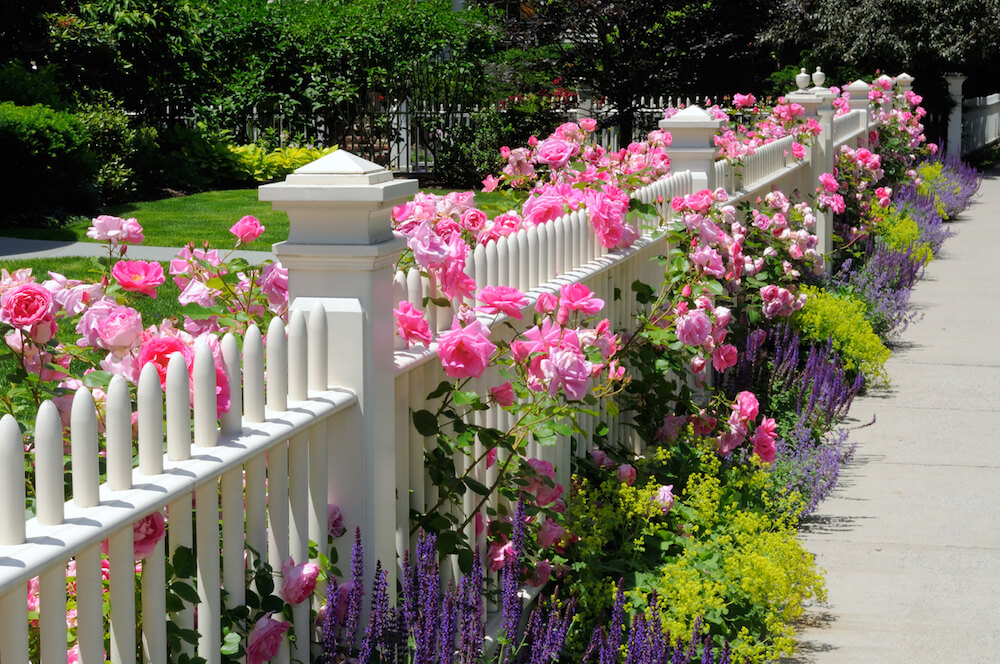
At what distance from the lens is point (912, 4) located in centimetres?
2288

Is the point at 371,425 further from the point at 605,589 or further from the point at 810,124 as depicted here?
the point at 810,124

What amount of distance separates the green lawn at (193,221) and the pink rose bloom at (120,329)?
25.2 feet

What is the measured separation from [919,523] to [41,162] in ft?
31.1

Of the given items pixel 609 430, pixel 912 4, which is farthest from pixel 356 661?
pixel 912 4

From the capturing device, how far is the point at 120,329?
2693 mm

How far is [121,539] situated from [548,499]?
1929 millimetres

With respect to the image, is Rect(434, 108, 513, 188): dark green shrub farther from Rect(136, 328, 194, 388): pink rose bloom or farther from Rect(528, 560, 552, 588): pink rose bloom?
Rect(136, 328, 194, 388): pink rose bloom

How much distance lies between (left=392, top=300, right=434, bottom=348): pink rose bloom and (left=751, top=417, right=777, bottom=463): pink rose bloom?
2.57 m

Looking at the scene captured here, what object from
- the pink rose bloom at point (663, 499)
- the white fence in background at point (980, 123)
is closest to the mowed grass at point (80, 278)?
the pink rose bloom at point (663, 499)

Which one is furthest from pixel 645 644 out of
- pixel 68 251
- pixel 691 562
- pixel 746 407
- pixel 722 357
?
pixel 68 251

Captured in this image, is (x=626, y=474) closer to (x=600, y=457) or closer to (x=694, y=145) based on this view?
(x=600, y=457)

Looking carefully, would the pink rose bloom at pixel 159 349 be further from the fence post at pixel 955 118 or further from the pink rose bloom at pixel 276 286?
the fence post at pixel 955 118

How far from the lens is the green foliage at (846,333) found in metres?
7.53

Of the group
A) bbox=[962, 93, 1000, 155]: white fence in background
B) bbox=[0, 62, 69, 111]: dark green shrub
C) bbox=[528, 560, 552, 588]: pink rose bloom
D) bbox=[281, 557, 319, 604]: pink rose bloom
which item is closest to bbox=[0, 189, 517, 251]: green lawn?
bbox=[0, 62, 69, 111]: dark green shrub
